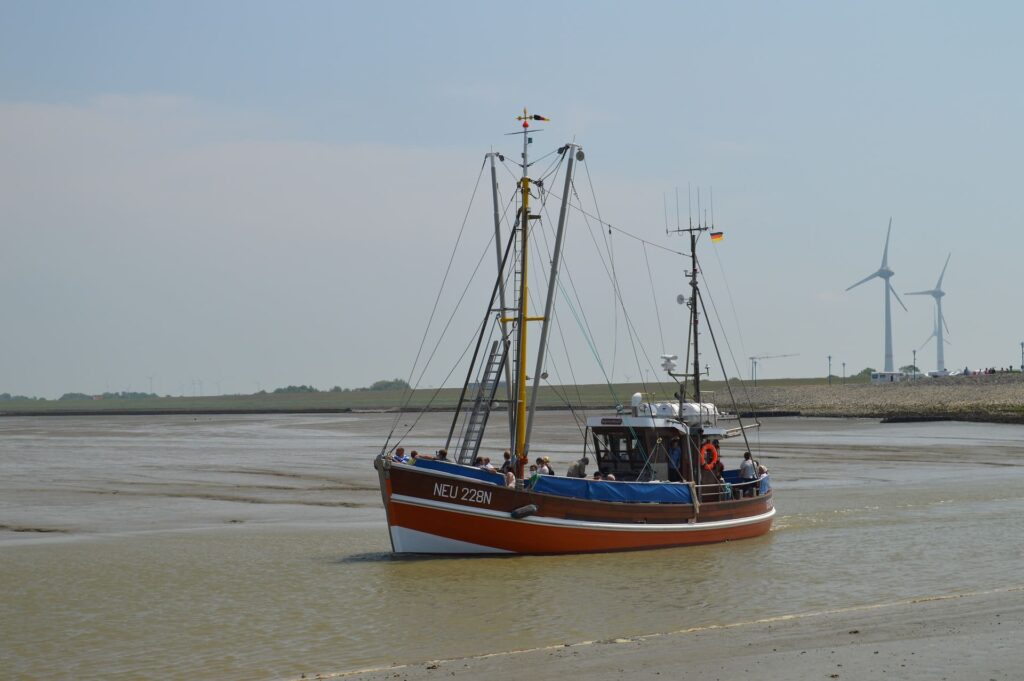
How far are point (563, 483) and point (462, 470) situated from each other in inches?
90.7

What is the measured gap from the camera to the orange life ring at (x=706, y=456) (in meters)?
28.2

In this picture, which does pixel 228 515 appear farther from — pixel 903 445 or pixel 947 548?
pixel 903 445

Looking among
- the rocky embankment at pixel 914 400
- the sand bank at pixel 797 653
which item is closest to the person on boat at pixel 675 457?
the sand bank at pixel 797 653

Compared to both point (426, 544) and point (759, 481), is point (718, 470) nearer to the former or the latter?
point (759, 481)

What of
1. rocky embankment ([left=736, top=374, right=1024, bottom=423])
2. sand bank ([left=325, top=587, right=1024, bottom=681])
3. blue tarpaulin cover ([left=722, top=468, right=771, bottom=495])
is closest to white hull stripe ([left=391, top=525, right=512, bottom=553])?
blue tarpaulin cover ([left=722, top=468, right=771, bottom=495])

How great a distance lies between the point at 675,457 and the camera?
27766 mm

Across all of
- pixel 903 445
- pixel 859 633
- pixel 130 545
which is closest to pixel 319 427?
pixel 903 445

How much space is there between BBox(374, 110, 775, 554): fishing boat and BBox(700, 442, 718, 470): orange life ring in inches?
1.2

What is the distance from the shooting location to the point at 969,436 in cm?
7119

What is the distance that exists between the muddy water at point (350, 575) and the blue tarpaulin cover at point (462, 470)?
171cm

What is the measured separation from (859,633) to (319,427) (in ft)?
275

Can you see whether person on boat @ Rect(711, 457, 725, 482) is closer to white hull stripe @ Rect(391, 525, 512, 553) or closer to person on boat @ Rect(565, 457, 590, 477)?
person on boat @ Rect(565, 457, 590, 477)

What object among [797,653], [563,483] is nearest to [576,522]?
[563,483]

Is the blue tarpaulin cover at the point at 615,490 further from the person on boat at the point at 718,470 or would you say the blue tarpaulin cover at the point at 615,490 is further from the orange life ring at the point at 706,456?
the person on boat at the point at 718,470
